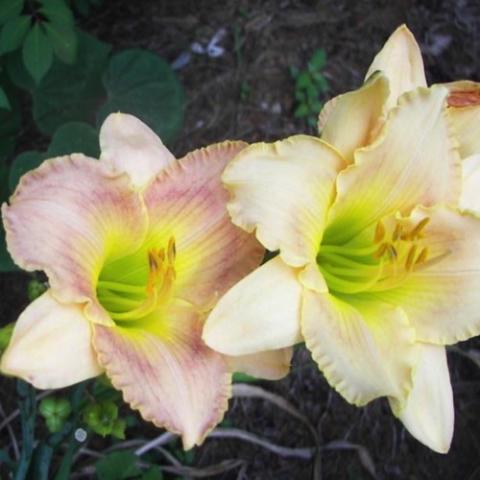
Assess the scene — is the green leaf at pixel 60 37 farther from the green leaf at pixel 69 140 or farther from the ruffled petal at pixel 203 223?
the ruffled petal at pixel 203 223

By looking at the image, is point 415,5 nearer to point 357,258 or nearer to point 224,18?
point 224,18

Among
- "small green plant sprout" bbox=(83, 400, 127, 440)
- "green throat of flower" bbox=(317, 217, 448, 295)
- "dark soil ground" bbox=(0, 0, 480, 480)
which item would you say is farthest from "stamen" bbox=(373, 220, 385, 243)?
"dark soil ground" bbox=(0, 0, 480, 480)

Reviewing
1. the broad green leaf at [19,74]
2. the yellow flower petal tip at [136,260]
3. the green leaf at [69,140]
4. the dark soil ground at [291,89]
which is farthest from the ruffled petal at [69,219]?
the dark soil ground at [291,89]

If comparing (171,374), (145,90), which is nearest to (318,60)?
(145,90)

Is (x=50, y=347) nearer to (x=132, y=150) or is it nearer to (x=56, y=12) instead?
(x=132, y=150)

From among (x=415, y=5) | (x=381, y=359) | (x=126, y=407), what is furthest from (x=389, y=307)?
(x=415, y=5)

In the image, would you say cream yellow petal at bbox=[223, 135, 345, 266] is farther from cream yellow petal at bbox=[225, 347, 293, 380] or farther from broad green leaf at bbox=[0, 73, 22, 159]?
broad green leaf at bbox=[0, 73, 22, 159]
